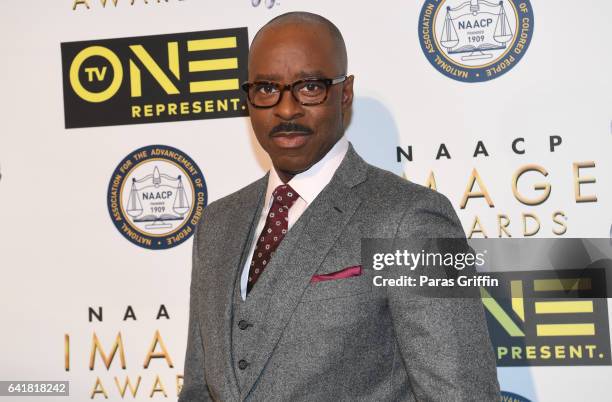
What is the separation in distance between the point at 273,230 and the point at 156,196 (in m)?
0.71

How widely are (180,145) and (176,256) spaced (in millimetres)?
307

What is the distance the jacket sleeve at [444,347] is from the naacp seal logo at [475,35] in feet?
2.55

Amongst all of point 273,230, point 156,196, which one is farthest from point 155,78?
point 273,230

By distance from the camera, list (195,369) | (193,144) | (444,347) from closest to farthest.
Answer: (444,347)
(195,369)
(193,144)

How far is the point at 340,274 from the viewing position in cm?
146

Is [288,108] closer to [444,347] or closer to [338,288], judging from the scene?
[338,288]

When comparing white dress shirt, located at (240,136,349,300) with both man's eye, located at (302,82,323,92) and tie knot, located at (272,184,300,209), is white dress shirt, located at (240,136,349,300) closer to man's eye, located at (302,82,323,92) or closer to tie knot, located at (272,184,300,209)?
tie knot, located at (272,184,300,209)

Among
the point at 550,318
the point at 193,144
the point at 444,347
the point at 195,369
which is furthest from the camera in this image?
the point at 193,144

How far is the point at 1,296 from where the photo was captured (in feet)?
7.38

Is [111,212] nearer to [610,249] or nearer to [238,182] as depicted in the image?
[238,182]

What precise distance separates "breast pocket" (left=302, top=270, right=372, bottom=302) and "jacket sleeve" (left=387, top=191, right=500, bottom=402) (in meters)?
0.05

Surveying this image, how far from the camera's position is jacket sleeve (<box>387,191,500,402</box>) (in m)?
1.36

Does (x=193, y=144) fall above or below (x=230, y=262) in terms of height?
above

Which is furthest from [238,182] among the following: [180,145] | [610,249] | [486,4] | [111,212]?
[610,249]
